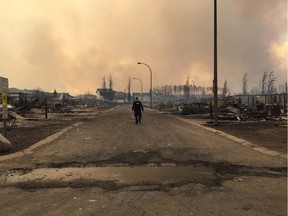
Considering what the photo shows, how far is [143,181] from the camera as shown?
8.20 metres

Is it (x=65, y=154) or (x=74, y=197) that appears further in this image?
(x=65, y=154)

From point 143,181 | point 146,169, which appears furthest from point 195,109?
point 143,181

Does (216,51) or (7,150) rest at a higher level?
(216,51)

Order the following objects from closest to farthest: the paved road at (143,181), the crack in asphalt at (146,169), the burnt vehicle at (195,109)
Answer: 1. the paved road at (143,181)
2. the crack in asphalt at (146,169)
3. the burnt vehicle at (195,109)

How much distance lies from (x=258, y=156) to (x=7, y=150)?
26.0 feet

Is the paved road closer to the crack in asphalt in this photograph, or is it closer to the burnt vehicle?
the crack in asphalt

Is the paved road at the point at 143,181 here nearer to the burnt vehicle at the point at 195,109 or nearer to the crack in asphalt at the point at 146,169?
the crack in asphalt at the point at 146,169

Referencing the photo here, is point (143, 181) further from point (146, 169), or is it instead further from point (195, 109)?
point (195, 109)

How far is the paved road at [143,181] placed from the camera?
249 inches

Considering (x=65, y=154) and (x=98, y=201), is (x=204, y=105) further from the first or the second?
(x=98, y=201)

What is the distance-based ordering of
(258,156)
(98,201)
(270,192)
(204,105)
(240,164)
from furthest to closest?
(204,105) → (258,156) → (240,164) → (270,192) → (98,201)

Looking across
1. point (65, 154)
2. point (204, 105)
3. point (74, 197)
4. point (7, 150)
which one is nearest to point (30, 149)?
point (7, 150)

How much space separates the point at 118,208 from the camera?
20.4 ft

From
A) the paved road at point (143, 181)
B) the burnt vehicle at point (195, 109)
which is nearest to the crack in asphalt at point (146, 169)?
the paved road at point (143, 181)
